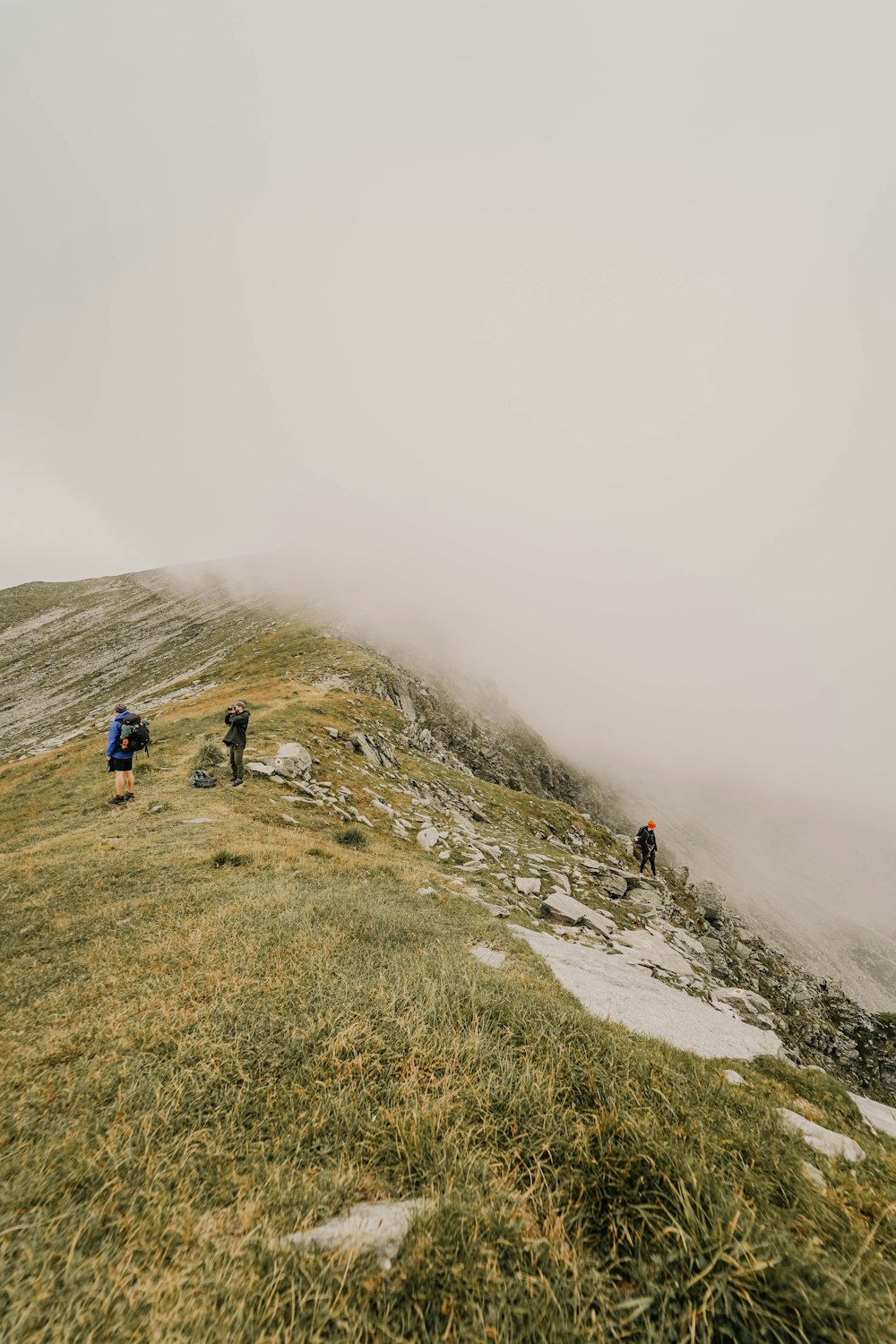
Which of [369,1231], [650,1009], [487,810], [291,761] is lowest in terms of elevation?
[487,810]

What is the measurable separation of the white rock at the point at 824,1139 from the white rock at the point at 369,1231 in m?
3.65

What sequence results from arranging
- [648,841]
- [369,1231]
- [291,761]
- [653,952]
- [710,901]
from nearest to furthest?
1. [369,1231]
2. [653,952]
3. [291,761]
4. [648,841]
5. [710,901]

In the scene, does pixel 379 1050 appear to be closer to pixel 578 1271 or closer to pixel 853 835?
pixel 578 1271

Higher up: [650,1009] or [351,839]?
[650,1009]

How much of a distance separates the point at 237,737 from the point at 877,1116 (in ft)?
61.2

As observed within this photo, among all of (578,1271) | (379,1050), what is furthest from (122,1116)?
(578,1271)

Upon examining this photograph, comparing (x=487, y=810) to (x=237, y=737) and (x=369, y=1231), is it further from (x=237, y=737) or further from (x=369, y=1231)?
(x=369, y=1231)

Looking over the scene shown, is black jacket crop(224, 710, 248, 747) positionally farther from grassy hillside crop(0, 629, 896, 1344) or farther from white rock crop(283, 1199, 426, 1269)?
white rock crop(283, 1199, 426, 1269)

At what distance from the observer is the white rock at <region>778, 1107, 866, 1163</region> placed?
13.7 feet

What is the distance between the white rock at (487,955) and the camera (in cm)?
782

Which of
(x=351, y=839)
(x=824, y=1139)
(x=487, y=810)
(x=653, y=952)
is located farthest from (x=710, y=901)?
(x=824, y=1139)

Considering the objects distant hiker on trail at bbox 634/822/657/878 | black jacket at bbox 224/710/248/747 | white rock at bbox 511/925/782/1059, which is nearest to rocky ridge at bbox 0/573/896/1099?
white rock at bbox 511/925/782/1059

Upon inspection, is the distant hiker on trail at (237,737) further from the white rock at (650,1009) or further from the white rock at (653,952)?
the white rock at (653,952)

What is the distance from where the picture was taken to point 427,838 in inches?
755
